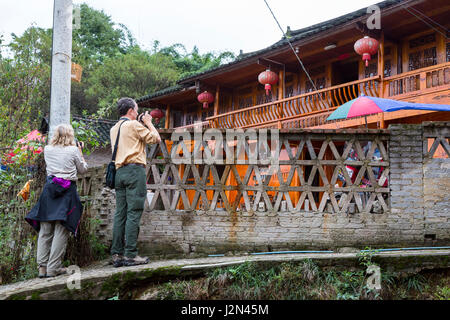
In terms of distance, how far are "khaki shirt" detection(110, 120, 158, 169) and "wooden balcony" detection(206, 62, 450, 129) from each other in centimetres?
696

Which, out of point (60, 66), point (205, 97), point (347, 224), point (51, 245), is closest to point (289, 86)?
point (205, 97)

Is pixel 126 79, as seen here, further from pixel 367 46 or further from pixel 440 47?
pixel 440 47

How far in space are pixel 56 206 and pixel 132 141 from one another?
1.04 meters

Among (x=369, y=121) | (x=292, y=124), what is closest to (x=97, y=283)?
(x=369, y=121)

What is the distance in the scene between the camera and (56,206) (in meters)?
4.38

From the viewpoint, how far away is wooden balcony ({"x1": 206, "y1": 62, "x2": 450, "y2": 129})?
9074 mm

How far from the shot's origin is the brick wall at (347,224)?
499cm

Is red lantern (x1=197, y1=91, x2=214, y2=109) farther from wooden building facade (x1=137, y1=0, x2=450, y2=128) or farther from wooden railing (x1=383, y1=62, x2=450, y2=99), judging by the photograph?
wooden railing (x1=383, y1=62, x2=450, y2=99)

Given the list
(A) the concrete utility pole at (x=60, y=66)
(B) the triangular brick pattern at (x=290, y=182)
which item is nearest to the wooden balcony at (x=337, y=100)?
(B) the triangular brick pattern at (x=290, y=182)

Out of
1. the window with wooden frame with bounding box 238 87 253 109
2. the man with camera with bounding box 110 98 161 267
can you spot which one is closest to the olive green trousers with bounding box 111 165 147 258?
the man with camera with bounding box 110 98 161 267

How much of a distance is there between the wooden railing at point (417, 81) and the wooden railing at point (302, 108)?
0.33 metres

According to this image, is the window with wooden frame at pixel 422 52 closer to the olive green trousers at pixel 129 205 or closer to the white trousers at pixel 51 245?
the olive green trousers at pixel 129 205

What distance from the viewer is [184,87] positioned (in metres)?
15.8

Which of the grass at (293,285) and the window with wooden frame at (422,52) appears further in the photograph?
the window with wooden frame at (422,52)
